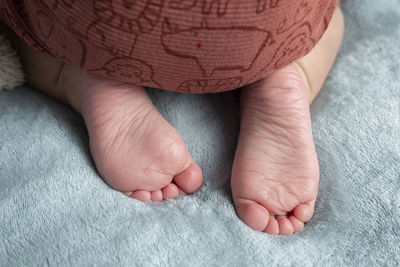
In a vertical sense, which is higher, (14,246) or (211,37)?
(211,37)

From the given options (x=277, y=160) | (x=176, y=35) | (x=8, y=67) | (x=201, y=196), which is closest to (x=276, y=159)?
(x=277, y=160)

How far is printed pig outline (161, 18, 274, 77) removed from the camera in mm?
542

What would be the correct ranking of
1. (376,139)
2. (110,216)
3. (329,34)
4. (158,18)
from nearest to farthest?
(158,18) → (110,216) → (376,139) → (329,34)

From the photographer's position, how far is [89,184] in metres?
0.68

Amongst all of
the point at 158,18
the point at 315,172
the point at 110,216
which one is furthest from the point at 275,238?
the point at 158,18

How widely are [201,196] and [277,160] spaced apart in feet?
0.39

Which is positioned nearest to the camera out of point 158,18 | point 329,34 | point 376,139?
point 158,18

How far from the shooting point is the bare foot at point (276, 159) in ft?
2.21

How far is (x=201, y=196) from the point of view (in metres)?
0.71

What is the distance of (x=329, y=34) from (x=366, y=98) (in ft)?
0.44

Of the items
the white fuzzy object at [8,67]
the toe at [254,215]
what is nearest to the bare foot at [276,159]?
the toe at [254,215]

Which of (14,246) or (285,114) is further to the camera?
(285,114)

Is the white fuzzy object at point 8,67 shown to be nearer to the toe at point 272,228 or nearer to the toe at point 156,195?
the toe at point 156,195

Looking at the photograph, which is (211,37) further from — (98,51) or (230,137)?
(230,137)
